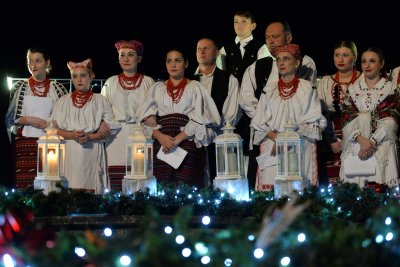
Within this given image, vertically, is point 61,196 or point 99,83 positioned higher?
point 99,83

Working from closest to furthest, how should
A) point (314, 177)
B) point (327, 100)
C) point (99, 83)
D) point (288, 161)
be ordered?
point (288, 161) → point (314, 177) → point (327, 100) → point (99, 83)

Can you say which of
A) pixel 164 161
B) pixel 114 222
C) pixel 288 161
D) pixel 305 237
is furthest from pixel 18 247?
pixel 164 161

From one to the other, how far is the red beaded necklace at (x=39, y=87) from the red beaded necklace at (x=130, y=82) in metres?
0.58

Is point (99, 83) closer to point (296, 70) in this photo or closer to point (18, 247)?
point (296, 70)

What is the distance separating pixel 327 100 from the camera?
25.8 feet

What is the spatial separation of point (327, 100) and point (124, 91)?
161 cm

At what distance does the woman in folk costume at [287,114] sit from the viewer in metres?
7.27

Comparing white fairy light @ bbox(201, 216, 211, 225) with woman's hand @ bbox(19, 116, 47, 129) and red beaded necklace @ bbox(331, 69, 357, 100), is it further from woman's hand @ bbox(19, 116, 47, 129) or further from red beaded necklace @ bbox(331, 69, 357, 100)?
woman's hand @ bbox(19, 116, 47, 129)

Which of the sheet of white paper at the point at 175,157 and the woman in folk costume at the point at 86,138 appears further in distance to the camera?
the woman in folk costume at the point at 86,138

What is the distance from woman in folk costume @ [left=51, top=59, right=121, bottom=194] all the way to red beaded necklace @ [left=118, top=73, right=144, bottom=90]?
33 centimetres

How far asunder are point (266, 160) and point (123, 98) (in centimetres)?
141

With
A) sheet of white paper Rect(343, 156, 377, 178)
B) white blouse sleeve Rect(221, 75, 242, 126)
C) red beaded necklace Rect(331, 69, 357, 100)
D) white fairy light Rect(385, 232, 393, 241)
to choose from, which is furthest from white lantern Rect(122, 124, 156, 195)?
white fairy light Rect(385, 232, 393, 241)

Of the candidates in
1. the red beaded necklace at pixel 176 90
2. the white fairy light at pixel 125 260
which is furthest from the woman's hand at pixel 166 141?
the white fairy light at pixel 125 260

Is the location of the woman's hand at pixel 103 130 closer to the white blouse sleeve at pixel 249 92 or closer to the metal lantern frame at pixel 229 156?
the white blouse sleeve at pixel 249 92
